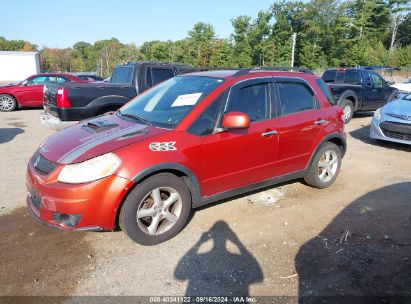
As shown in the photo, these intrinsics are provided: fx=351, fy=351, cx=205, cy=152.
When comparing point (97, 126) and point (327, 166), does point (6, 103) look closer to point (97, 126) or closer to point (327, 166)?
point (97, 126)

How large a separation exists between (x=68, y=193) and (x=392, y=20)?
255 feet

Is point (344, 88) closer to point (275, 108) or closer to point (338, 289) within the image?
point (275, 108)

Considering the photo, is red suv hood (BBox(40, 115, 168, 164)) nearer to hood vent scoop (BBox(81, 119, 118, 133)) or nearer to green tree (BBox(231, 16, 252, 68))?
hood vent scoop (BBox(81, 119, 118, 133))

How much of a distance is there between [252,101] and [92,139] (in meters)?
1.91

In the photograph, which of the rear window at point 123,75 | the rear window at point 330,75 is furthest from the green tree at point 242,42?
the rear window at point 123,75

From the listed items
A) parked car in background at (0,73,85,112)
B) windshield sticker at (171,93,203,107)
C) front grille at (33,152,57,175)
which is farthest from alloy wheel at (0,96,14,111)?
windshield sticker at (171,93,203,107)

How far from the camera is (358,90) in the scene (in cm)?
1162

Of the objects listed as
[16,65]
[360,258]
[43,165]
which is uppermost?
[16,65]

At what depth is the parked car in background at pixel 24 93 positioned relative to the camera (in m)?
13.8

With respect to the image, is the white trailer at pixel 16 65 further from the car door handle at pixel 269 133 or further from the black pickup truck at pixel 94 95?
the car door handle at pixel 269 133

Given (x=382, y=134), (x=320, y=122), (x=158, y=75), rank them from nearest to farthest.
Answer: (x=320, y=122), (x=382, y=134), (x=158, y=75)

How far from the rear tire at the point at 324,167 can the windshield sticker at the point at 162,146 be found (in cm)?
237

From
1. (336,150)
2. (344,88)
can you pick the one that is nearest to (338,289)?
(336,150)

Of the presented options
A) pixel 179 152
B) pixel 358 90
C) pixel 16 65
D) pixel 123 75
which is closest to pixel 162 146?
pixel 179 152
